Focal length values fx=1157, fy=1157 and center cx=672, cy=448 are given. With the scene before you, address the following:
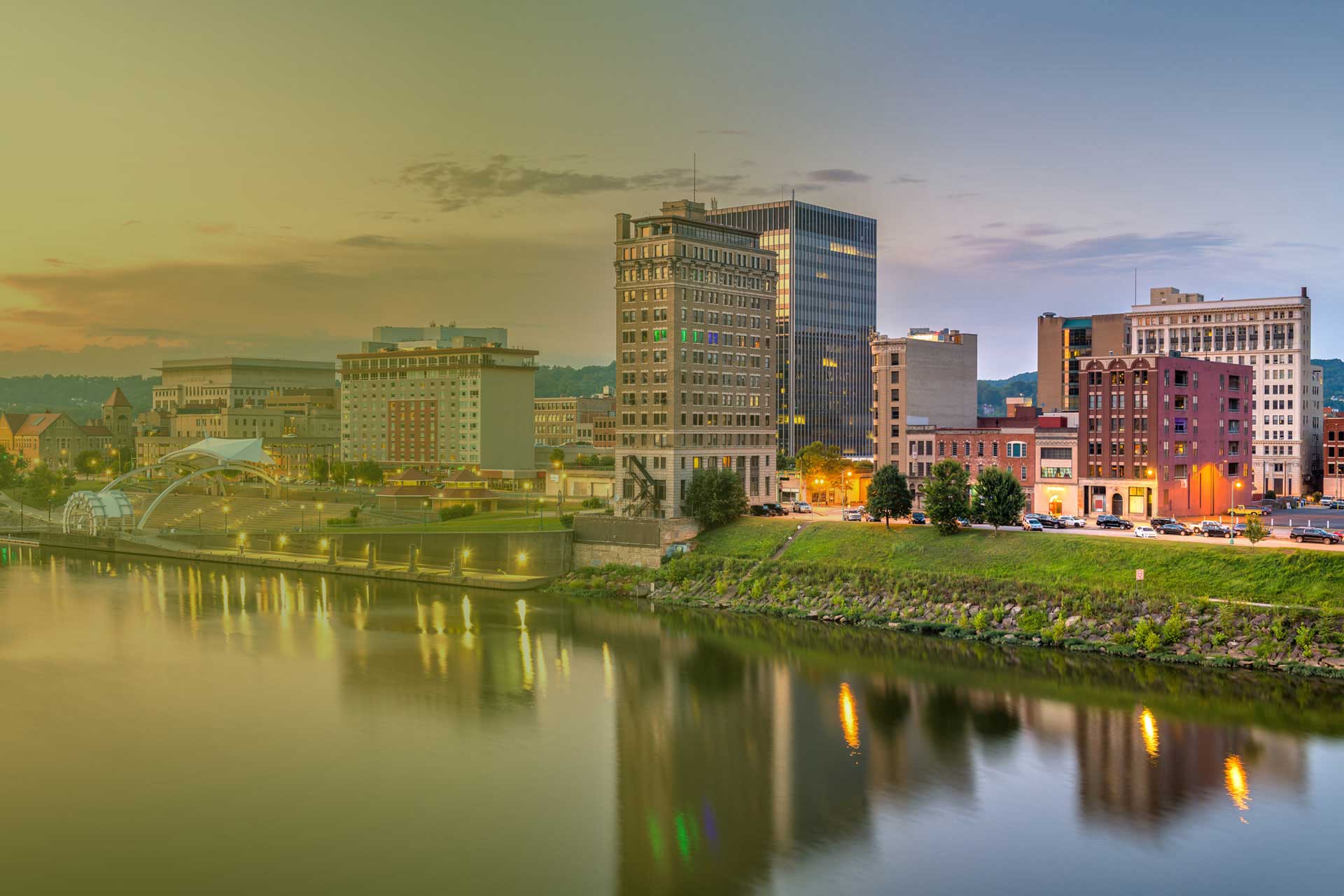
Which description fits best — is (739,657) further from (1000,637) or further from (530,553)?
(530,553)

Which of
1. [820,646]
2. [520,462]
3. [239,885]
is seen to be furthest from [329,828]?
[520,462]

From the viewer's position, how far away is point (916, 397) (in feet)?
373

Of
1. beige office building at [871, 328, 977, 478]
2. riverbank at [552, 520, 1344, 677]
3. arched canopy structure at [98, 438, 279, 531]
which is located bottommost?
riverbank at [552, 520, 1344, 677]

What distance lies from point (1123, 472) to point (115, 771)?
79.2 meters

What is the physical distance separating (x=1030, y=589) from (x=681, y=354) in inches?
1686

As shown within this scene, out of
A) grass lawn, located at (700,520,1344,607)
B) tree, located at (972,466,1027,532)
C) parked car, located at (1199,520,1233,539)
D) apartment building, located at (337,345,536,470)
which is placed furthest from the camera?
apartment building, located at (337,345,536,470)

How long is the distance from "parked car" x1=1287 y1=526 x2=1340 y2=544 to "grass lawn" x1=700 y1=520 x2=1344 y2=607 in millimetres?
4783

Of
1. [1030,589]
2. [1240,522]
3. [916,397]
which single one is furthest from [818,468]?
[1030,589]

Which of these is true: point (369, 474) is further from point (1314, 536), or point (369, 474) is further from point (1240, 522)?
point (1314, 536)

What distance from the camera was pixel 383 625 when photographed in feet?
261

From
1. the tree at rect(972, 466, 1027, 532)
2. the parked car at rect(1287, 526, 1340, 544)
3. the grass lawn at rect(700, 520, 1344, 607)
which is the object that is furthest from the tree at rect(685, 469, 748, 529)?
the parked car at rect(1287, 526, 1340, 544)

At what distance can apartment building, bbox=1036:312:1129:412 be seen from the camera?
166 m

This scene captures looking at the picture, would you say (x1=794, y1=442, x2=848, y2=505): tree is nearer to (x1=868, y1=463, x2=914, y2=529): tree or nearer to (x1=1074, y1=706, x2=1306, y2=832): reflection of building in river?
(x1=868, y1=463, x2=914, y2=529): tree

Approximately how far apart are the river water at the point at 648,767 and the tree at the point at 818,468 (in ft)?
148
